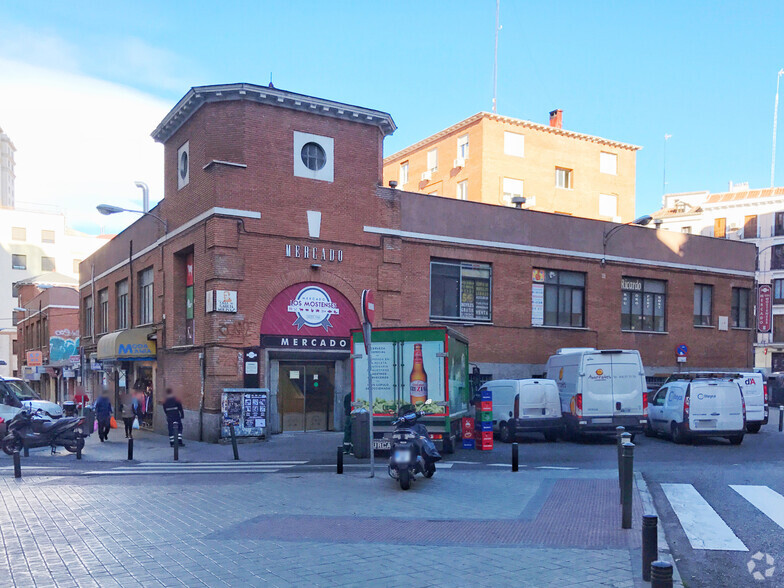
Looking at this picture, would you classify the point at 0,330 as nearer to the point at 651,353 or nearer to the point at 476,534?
the point at 651,353

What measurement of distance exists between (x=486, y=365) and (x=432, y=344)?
32.4ft

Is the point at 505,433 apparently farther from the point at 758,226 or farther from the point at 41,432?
the point at 758,226

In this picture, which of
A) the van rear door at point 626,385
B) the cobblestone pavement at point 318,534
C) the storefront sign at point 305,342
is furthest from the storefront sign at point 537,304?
the cobblestone pavement at point 318,534

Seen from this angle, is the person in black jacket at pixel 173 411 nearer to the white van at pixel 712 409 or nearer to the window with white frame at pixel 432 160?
the white van at pixel 712 409

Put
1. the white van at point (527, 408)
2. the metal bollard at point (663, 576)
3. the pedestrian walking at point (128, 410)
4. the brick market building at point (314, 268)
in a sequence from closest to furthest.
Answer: the metal bollard at point (663, 576) < the white van at point (527, 408) < the brick market building at point (314, 268) < the pedestrian walking at point (128, 410)

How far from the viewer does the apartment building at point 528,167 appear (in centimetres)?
4147

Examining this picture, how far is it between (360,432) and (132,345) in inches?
527

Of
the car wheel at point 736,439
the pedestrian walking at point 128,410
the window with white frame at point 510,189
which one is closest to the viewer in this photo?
the car wheel at point 736,439

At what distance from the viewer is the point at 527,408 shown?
19.3m

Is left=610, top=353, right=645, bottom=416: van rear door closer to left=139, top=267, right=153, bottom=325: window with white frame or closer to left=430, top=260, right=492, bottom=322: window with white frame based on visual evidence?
left=430, top=260, right=492, bottom=322: window with white frame

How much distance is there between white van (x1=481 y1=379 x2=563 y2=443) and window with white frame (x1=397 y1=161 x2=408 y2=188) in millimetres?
30380

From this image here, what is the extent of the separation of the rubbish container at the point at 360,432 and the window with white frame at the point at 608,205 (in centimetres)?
3367

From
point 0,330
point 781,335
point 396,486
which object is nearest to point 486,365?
point 396,486

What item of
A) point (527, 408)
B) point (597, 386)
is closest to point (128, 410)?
point (527, 408)
